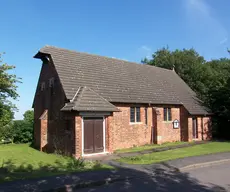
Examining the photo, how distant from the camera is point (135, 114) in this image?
861 inches

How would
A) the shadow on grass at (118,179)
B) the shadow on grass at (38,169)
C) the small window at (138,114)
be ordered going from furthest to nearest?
the small window at (138,114)
the shadow on grass at (38,169)
the shadow on grass at (118,179)

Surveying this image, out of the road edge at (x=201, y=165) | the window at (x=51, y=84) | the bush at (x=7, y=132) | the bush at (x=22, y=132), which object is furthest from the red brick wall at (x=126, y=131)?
the bush at (x=22, y=132)

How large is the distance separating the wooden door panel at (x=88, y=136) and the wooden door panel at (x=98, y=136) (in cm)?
25

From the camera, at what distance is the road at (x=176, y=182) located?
9.09 meters

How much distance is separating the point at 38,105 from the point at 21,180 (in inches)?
559

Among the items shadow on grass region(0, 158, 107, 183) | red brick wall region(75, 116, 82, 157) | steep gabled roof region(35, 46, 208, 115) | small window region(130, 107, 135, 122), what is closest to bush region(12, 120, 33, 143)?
steep gabled roof region(35, 46, 208, 115)

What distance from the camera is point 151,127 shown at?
23188mm

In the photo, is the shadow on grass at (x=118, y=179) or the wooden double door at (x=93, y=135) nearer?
the shadow on grass at (x=118, y=179)

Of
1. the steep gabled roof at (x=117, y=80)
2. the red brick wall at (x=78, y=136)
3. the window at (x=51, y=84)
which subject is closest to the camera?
the red brick wall at (x=78, y=136)

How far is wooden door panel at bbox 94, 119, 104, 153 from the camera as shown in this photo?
17625mm

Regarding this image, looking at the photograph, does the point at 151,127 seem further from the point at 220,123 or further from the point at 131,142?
the point at 220,123

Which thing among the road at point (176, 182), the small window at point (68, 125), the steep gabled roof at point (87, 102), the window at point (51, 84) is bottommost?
the road at point (176, 182)

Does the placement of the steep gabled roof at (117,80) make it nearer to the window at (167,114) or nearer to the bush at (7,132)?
the window at (167,114)

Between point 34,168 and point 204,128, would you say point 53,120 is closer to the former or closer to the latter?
point 34,168
